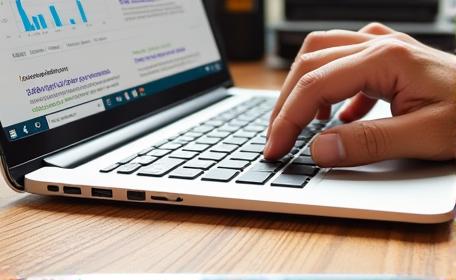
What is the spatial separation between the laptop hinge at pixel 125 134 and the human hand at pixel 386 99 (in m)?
0.18

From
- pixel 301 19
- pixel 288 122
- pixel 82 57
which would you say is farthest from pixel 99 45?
pixel 301 19

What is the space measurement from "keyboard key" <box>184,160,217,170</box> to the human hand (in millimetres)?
57

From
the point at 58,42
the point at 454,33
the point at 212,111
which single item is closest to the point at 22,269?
the point at 58,42

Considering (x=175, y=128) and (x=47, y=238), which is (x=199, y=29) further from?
(x=47, y=238)

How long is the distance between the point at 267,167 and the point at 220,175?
5cm

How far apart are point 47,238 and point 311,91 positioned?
28cm

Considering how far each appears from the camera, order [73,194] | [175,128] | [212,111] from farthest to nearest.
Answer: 1. [212,111]
2. [175,128]
3. [73,194]

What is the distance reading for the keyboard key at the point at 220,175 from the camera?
560 mm

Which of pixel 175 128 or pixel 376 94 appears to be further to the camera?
pixel 175 128

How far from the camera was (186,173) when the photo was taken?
58cm

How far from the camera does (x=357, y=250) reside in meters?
0.46

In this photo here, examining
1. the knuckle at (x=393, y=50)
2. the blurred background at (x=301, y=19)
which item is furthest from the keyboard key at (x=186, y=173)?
the blurred background at (x=301, y=19)

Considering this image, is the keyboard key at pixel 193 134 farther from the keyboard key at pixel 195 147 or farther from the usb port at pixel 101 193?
the usb port at pixel 101 193

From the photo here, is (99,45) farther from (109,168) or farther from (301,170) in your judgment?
(301,170)
